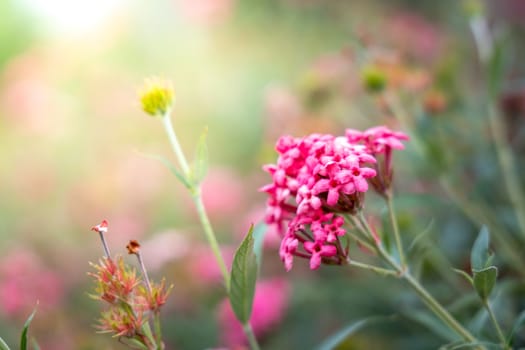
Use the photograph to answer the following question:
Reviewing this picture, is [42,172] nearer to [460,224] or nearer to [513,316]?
[460,224]

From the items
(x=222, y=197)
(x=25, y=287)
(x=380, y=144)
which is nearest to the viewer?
(x=380, y=144)

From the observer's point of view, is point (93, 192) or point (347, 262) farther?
point (93, 192)

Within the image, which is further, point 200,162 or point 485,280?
point 200,162

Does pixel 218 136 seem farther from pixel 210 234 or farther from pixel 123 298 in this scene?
pixel 123 298

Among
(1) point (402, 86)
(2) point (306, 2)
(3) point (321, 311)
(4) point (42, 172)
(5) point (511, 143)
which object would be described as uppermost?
(2) point (306, 2)

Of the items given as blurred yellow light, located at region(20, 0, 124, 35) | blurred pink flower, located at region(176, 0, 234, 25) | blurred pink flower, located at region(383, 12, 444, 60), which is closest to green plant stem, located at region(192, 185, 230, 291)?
blurred pink flower, located at region(383, 12, 444, 60)

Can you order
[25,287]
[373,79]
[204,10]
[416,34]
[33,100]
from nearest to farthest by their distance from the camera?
1. [373,79]
2. [25,287]
3. [33,100]
4. [416,34]
5. [204,10]

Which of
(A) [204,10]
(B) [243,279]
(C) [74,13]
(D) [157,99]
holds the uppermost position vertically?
(C) [74,13]

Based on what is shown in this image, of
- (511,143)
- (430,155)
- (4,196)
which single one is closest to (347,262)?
(430,155)

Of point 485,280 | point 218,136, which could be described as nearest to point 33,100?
point 218,136
